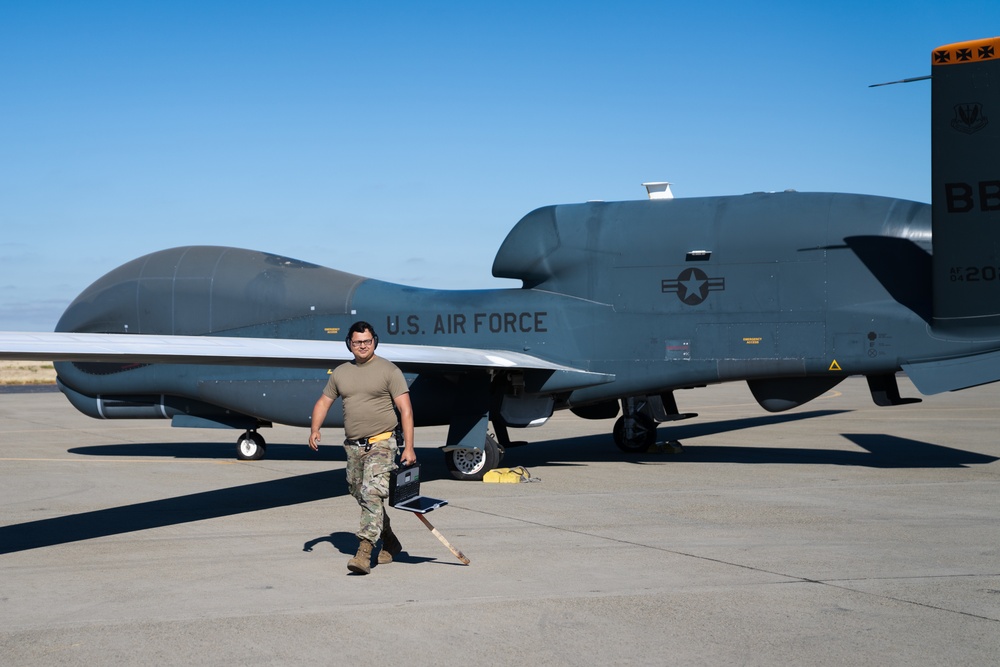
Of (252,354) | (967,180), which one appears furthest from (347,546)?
(967,180)

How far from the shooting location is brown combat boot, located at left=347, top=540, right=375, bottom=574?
788 cm

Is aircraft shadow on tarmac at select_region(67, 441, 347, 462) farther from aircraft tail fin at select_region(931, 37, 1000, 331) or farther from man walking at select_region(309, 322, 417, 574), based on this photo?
aircraft tail fin at select_region(931, 37, 1000, 331)

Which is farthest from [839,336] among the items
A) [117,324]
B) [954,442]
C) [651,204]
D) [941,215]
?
[117,324]

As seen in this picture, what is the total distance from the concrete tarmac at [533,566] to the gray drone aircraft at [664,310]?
1230mm

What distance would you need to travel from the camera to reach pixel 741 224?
1431cm

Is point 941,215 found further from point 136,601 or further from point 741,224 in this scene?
point 136,601

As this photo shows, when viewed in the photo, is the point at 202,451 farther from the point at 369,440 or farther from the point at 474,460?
the point at 369,440

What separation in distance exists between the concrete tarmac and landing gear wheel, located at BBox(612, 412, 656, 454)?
1.07m

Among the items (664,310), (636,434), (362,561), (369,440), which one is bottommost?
(362,561)

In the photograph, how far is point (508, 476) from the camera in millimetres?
13984

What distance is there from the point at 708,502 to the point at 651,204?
5.24 meters

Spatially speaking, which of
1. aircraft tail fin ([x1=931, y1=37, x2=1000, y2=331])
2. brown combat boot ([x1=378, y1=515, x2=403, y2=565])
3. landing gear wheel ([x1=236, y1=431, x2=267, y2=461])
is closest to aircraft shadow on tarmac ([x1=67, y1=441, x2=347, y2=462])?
landing gear wheel ([x1=236, y1=431, x2=267, y2=461])

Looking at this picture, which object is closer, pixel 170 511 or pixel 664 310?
pixel 170 511

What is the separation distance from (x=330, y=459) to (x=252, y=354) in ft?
24.5
